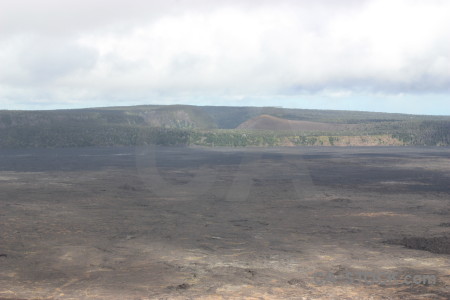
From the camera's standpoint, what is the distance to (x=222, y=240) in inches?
952

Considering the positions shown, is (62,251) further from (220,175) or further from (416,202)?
(220,175)

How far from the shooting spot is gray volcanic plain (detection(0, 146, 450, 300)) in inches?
667

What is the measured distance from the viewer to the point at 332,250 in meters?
22.0

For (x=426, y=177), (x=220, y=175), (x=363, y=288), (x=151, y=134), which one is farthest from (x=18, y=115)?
(x=363, y=288)

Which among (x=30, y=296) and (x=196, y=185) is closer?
(x=30, y=296)

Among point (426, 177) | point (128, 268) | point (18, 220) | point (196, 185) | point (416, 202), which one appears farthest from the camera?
point (426, 177)

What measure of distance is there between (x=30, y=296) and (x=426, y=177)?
47.5m

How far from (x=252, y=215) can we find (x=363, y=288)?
15058 mm

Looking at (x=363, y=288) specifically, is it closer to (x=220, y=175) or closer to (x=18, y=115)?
(x=220, y=175)

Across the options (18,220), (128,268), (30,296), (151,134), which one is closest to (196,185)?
(18,220)

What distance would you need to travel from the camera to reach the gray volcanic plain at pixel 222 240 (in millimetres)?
16938

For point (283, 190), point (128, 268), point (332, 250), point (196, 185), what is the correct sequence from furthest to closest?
point (196, 185), point (283, 190), point (332, 250), point (128, 268)

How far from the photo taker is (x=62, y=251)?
22.1 m

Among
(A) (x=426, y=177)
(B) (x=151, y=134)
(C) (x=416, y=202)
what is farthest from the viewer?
(B) (x=151, y=134)
